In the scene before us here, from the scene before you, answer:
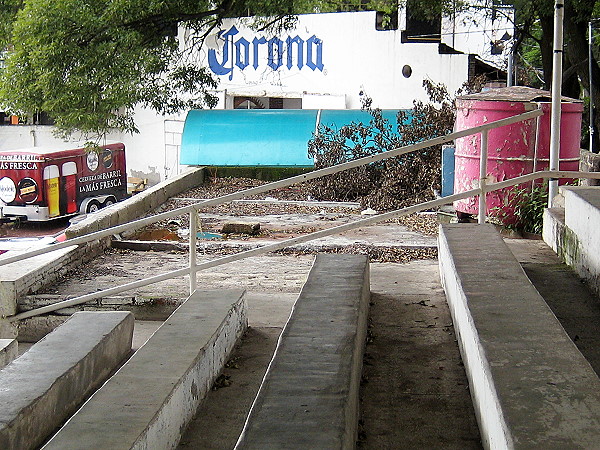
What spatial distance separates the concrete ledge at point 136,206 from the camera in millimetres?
10161

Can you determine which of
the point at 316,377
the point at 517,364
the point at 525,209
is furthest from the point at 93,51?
the point at 517,364

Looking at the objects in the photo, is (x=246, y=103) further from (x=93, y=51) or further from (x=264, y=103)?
(x=93, y=51)

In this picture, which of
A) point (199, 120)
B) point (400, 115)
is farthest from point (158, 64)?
point (400, 115)

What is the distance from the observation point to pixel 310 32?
69.1 feet

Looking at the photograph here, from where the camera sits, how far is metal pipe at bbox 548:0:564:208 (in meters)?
6.75

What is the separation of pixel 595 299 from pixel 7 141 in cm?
2610

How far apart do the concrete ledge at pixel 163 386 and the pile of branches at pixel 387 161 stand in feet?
25.0

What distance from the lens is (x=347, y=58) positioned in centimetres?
2095

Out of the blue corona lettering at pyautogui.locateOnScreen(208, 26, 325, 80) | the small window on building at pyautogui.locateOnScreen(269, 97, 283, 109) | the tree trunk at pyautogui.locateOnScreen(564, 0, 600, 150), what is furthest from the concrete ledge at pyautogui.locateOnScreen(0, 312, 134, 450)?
the small window on building at pyautogui.locateOnScreen(269, 97, 283, 109)

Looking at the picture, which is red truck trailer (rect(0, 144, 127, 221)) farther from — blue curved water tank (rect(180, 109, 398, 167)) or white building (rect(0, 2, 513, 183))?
blue curved water tank (rect(180, 109, 398, 167))

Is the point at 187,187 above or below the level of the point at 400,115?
below

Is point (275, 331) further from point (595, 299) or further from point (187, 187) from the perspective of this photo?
point (187, 187)

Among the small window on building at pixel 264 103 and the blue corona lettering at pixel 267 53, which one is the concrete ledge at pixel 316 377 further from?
the small window on building at pixel 264 103

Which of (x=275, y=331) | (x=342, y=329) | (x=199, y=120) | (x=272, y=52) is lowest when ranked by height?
(x=275, y=331)
